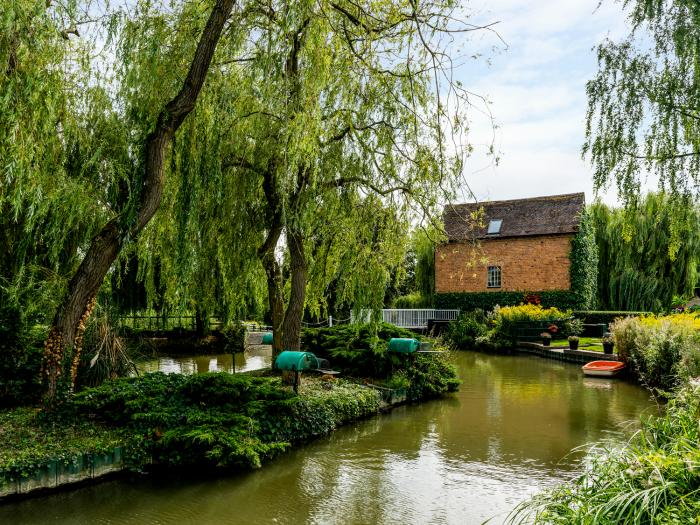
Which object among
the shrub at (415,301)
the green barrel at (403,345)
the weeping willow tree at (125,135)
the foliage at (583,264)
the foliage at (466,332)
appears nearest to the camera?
the weeping willow tree at (125,135)

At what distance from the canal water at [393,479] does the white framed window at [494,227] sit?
1713 cm

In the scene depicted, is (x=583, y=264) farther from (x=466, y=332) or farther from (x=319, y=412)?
(x=319, y=412)

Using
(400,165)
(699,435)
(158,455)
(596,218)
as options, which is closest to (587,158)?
(400,165)

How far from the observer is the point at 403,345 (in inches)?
457

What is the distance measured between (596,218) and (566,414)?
19277 mm

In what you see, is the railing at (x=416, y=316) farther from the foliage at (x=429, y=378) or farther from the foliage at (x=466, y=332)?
the foliage at (x=429, y=378)

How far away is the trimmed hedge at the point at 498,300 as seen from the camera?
84.3 feet

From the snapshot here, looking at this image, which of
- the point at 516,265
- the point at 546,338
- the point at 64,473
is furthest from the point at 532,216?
the point at 64,473

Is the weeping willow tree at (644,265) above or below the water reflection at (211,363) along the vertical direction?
above

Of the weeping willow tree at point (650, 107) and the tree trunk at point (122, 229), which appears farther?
the weeping willow tree at point (650, 107)

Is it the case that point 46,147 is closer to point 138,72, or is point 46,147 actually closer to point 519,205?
point 138,72

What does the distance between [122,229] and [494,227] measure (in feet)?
76.6

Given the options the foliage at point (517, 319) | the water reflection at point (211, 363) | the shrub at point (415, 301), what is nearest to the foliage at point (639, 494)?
the water reflection at point (211, 363)

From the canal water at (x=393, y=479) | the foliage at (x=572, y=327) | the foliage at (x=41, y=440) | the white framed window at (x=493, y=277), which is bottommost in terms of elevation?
the canal water at (x=393, y=479)
